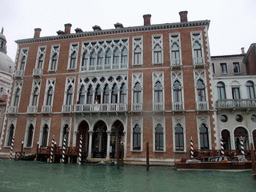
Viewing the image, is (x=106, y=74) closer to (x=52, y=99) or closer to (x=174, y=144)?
(x=52, y=99)

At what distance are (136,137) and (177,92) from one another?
5.63 meters

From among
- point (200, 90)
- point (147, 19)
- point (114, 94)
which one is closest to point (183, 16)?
point (147, 19)

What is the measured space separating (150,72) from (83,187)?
13116mm

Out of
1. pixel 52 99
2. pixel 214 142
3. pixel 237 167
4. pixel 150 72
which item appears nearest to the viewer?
pixel 237 167

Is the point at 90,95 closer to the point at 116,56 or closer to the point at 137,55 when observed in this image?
the point at 116,56

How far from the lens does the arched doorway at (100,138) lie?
20.7 metres

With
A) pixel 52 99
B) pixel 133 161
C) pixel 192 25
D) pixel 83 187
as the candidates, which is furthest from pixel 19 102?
pixel 192 25

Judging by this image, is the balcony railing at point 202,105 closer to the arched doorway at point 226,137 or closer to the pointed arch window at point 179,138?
the pointed arch window at point 179,138

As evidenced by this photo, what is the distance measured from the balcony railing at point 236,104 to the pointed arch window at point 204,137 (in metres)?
2.17

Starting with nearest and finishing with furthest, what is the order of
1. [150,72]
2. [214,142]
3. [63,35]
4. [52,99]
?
[214,142], [150,72], [52,99], [63,35]

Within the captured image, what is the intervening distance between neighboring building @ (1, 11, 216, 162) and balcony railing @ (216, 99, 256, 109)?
2.80 feet

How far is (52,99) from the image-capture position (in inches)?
850

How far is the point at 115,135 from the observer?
20.5 metres

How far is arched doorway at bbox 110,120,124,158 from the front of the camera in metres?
20.3
